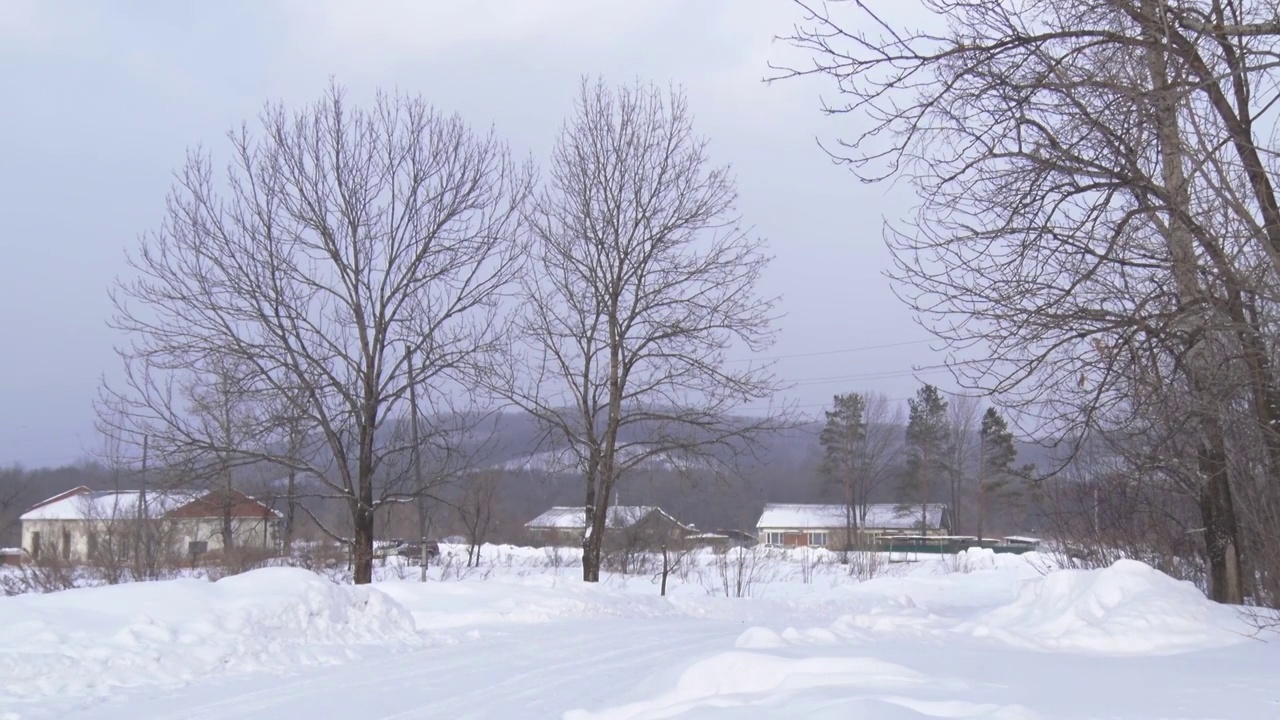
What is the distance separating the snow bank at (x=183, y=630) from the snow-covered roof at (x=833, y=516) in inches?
1936

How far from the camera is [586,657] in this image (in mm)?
10508

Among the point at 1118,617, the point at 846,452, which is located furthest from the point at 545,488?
the point at 846,452

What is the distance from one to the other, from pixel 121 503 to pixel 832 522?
4943 centimetres

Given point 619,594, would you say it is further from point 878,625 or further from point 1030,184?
point 1030,184

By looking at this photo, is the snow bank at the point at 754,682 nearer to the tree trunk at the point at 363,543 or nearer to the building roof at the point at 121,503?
the tree trunk at the point at 363,543

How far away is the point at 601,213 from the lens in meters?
20.4

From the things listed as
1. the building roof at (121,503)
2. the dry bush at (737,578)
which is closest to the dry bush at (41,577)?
the building roof at (121,503)

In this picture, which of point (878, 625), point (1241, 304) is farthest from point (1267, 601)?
point (1241, 304)

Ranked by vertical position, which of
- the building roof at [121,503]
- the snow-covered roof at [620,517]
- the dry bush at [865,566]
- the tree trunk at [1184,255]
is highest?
the tree trunk at [1184,255]

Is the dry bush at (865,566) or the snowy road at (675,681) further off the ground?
the snowy road at (675,681)

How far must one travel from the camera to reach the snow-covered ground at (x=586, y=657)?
6.45 m

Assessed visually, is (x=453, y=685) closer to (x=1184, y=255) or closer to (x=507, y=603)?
(x=507, y=603)

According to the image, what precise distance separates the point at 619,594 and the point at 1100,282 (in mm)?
10552

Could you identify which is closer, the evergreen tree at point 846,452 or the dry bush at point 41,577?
the dry bush at point 41,577
